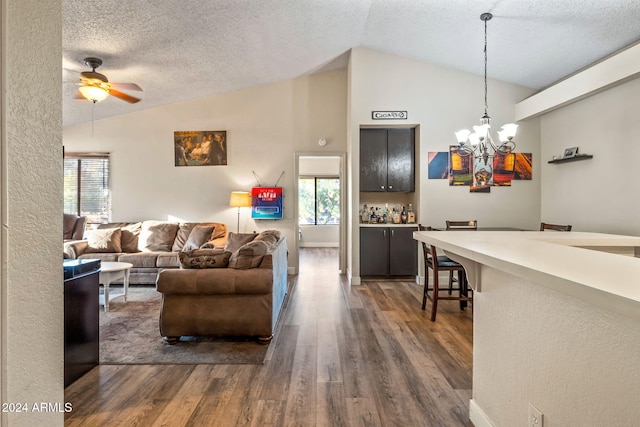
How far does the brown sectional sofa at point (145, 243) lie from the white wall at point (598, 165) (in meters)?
4.86

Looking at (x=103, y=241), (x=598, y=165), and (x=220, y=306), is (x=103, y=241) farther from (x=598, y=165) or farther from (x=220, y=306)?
(x=598, y=165)

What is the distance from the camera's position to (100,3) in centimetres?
282

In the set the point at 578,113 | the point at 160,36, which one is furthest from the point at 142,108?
the point at 578,113

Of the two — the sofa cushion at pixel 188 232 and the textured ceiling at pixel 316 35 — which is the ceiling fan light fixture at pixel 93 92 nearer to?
the textured ceiling at pixel 316 35

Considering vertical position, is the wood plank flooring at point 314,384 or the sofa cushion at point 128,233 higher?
the sofa cushion at point 128,233

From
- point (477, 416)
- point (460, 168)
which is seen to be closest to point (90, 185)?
point (460, 168)

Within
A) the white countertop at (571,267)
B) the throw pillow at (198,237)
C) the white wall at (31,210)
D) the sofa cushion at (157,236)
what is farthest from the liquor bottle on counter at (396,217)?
the white wall at (31,210)

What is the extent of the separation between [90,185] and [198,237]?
2499 mm

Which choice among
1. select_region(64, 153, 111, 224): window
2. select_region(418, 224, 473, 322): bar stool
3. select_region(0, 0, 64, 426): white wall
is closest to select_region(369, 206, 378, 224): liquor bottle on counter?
select_region(418, 224, 473, 322): bar stool

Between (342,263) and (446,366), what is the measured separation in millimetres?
3323

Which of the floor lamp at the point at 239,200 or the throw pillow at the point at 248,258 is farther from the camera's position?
the floor lamp at the point at 239,200

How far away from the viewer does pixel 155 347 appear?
8.57 ft

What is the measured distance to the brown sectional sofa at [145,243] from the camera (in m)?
4.59

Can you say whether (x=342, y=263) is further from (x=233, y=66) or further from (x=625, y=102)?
(x=625, y=102)
